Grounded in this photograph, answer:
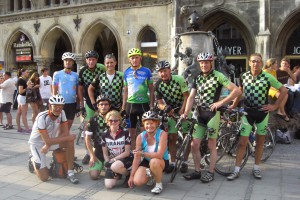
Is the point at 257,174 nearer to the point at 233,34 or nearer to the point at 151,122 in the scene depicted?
the point at 151,122

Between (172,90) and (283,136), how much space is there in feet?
12.4

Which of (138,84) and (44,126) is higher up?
(138,84)

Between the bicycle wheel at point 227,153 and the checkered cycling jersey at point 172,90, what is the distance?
0.97 metres

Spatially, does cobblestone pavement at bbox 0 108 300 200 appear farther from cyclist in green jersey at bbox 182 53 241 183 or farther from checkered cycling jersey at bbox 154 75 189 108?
checkered cycling jersey at bbox 154 75 189 108

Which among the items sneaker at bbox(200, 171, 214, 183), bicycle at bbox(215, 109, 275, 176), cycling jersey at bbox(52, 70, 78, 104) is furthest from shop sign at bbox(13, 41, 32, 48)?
sneaker at bbox(200, 171, 214, 183)

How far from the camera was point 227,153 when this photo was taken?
19.6 ft

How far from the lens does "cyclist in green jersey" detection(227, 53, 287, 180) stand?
5.25 meters

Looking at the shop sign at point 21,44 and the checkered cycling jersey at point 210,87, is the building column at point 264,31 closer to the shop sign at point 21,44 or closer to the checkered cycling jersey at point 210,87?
the checkered cycling jersey at point 210,87

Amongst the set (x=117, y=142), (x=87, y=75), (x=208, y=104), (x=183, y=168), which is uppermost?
(x=87, y=75)

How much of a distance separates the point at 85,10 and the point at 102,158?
18.5 meters

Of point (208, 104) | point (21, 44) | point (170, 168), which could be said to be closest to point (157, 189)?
point (170, 168)

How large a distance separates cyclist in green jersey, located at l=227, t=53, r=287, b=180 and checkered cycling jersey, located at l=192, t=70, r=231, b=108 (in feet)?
1.17

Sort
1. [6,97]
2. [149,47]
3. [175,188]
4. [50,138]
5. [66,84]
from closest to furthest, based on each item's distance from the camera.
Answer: [175,188] < [50,138] < [66,84] < [6,97] < [149,47]

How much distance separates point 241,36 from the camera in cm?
1977
